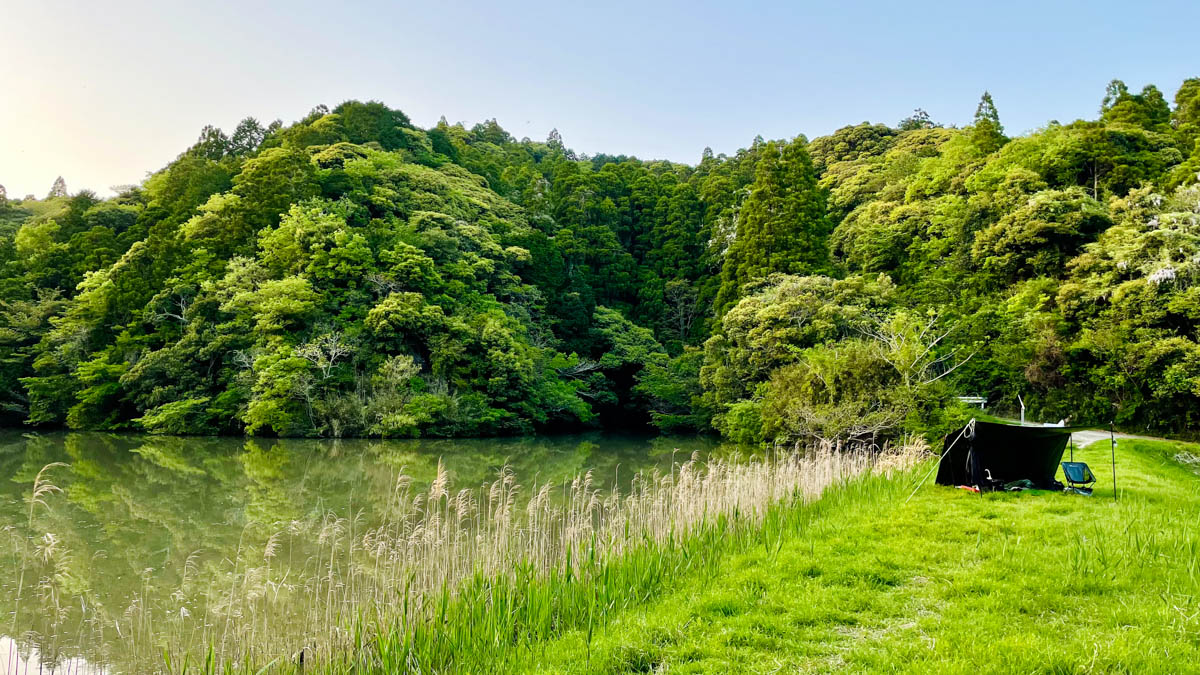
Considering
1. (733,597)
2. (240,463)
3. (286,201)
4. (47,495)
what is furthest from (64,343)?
(733,597)

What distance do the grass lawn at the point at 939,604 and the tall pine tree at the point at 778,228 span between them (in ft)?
61.5

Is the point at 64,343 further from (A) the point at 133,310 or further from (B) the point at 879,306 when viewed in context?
(B) the point at 879,306

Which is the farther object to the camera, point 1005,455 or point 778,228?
point 778,228

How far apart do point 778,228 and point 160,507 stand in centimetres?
2095

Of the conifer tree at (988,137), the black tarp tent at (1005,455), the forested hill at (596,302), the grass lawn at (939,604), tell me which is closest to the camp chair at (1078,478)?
the black tarp tent at (1005,455)

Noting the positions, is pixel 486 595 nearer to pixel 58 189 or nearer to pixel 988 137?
pixel 988 137

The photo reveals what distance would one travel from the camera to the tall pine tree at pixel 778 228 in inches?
941

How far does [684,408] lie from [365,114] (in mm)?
21588

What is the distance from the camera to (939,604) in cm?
370

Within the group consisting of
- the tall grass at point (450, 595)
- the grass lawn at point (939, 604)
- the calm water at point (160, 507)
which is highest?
the grass lawn at point (939, 604)

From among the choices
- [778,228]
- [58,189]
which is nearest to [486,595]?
[778,228]

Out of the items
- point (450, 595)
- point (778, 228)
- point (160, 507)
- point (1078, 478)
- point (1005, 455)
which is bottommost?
point (160, 507)

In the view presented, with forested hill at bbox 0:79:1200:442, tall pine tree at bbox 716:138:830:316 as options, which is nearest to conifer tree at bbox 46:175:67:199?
forested hill at bbox 0:79:1200:442

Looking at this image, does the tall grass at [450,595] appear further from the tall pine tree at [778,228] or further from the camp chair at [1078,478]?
the tall pine tree at [778,228]
